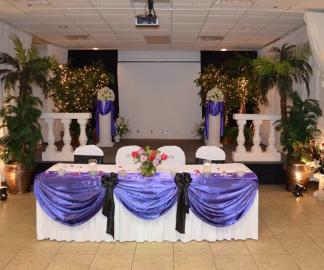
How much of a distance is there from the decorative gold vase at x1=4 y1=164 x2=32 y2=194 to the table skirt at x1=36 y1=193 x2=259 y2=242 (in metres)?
2.28

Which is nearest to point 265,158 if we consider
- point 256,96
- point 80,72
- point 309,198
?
point 309,198

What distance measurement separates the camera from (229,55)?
12.0 metres

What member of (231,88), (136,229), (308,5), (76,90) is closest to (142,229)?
(136,229)

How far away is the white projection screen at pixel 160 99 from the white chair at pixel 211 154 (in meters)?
6.74

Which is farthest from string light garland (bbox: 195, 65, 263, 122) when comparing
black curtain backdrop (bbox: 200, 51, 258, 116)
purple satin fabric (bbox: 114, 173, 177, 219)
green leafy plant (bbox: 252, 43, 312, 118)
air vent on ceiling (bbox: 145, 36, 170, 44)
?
purple satin fabric (bbox: 114, 173, 177, 219)

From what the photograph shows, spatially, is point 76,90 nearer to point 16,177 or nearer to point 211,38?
point 211,38

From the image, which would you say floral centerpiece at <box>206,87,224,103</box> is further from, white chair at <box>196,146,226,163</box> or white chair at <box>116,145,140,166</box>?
white chair at <box>116,145,140,166</box>

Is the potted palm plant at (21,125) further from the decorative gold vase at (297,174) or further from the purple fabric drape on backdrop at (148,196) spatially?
the decorative gold vase at (297,174)

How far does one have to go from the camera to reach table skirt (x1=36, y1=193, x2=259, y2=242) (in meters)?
4.73

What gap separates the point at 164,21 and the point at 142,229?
4.07 metres

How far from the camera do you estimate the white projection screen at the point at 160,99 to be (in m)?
12.5

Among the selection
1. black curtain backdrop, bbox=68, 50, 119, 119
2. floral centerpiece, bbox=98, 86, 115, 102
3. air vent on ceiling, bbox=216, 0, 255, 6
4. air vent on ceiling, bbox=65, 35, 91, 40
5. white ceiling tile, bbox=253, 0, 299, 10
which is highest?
air vent on ceiling, bbox=65, 35, 91, 40

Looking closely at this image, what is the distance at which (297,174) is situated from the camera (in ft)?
22.7

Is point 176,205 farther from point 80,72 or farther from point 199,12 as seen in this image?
point 80,72
